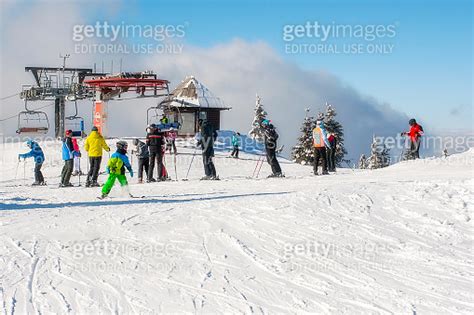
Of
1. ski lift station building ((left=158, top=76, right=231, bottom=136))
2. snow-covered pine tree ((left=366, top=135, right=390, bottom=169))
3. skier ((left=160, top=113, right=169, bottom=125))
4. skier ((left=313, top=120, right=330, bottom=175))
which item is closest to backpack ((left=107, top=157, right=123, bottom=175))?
skier ((left=313, top=120, right=330, bottom=175))

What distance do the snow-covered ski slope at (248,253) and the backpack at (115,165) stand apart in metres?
0.80

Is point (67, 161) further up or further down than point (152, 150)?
further down

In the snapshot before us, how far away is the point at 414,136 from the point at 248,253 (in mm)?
13359

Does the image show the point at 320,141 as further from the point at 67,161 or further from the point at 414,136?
the point at 67,161

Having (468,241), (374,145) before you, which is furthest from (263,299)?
(374,145)

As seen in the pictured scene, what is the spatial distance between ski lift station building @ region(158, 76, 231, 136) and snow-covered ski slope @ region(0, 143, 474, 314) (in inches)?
1185

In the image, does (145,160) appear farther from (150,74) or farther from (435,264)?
(150,74)

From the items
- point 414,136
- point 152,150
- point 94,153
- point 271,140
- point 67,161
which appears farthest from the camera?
point 414,136

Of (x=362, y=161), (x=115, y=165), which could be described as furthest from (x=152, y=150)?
(x=362, y=161)

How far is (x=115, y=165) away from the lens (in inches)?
475

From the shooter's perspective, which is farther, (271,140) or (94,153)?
(271,140)

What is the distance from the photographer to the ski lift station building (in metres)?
41.4

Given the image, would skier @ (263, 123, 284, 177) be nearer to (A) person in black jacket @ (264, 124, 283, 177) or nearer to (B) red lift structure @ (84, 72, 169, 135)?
(A) person in black jacket @ (264, 124, 283, 177)

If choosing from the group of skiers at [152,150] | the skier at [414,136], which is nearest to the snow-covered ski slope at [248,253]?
the group of skiers at [152,150]
